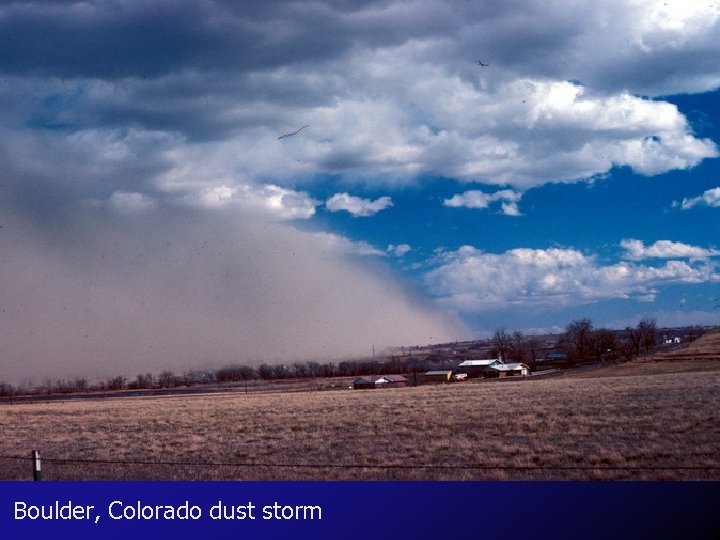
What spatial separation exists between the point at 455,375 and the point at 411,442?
11685cm

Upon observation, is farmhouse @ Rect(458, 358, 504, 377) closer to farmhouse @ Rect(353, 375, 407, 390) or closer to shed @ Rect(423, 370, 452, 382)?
shed @ Rect(423, 370, 452, 382)

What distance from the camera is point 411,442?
93.5 feet

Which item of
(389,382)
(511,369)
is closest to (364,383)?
(389,382)

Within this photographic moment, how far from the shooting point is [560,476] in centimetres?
1933

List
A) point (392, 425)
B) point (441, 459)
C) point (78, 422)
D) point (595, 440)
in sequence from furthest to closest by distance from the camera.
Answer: point (78, 422), point (392, 425), point (595, 440), point (441, 459)

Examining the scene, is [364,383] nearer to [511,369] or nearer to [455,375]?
[455,375]

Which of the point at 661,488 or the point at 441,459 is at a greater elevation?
the point at 661,488

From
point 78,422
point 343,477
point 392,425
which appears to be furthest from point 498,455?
point 78,422

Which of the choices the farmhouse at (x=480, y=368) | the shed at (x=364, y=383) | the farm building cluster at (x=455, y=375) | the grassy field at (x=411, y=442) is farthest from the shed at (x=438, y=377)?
the grassy field at (x=411, y=442)

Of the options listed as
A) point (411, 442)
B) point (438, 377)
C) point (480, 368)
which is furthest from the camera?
point (480, 368)

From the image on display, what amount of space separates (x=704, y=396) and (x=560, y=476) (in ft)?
84.3

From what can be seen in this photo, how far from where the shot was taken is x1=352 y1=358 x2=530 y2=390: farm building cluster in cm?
12794

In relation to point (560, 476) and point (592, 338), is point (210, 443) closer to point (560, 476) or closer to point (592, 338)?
point (560, 476)

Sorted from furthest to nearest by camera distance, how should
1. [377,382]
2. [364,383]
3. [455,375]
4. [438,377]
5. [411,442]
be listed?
[455,375] → [438,377] → [377,382] → [364,383] → [411,442]
